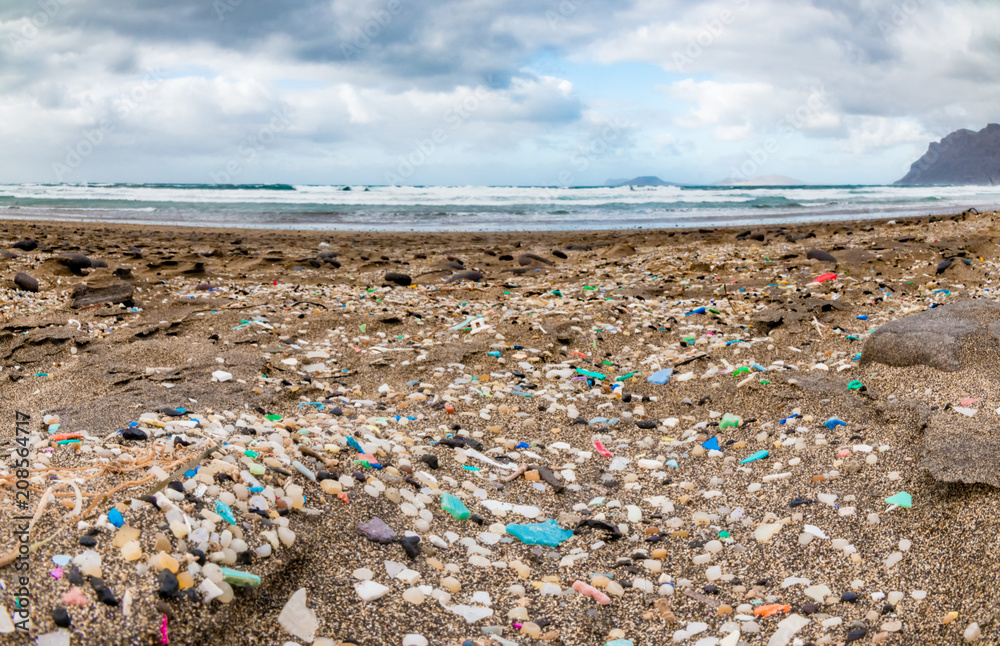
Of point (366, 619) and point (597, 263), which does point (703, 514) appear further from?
point (597, 263)

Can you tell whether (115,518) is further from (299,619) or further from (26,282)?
(26,282)

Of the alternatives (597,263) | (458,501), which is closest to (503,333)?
(458,501)

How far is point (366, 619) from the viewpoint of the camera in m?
2.55

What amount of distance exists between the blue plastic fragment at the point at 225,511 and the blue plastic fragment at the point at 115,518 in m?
0.35

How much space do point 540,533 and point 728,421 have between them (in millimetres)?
1876

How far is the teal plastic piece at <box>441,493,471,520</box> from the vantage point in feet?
11.1

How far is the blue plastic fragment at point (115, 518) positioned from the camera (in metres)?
2.55

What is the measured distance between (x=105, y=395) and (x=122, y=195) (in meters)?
37.6

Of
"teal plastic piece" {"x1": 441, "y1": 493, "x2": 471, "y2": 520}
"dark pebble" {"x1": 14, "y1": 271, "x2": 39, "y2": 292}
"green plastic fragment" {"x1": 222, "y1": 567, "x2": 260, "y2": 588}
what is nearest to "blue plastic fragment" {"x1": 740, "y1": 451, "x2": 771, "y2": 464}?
"teal plastic piece" {"x1": 441, "y1": 493, "x2": 471, "y2": 520}

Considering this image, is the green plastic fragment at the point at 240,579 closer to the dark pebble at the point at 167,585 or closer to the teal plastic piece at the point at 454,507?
the dark pebble at the point at 167,585

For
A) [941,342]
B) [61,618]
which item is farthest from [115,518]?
[941,342]

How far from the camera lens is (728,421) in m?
4.56

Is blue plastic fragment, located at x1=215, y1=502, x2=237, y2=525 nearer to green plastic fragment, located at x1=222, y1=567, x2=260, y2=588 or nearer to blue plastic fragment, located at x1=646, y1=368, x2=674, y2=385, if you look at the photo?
green plastic fragment, located at x1=222, y1=567, x2=260, y2=588

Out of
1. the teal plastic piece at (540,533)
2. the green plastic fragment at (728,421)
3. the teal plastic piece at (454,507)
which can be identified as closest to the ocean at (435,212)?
the green plastic fragment at (728,421)
